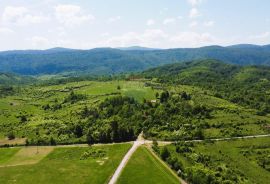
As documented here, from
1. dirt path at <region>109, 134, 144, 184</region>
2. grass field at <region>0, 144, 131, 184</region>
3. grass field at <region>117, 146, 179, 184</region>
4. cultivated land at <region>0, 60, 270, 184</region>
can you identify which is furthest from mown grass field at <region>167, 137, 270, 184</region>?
grass field at <region>0, 144, 131, 184</region>

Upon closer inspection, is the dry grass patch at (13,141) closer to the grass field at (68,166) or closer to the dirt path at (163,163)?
the grass field at (68,166)

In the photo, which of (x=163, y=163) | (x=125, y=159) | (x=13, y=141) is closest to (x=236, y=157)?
(x=163, y=163)

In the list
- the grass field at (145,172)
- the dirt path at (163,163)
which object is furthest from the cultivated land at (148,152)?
the dirt path at (163,163)

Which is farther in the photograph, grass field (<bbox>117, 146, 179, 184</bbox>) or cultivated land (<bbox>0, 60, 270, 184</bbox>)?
cultivated land (<bbox>0, 60, 270, 184</bbox>)

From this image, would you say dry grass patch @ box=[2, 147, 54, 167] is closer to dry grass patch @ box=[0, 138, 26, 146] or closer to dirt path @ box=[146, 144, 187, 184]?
dry grass patch @ box=[0, 138, 26, 146]

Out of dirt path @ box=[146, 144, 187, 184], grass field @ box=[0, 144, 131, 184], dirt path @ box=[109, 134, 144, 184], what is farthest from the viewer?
grass field @ box=[0, 144, 131, 184]

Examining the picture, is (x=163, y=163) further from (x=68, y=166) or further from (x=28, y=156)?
(x=28, y=156)
